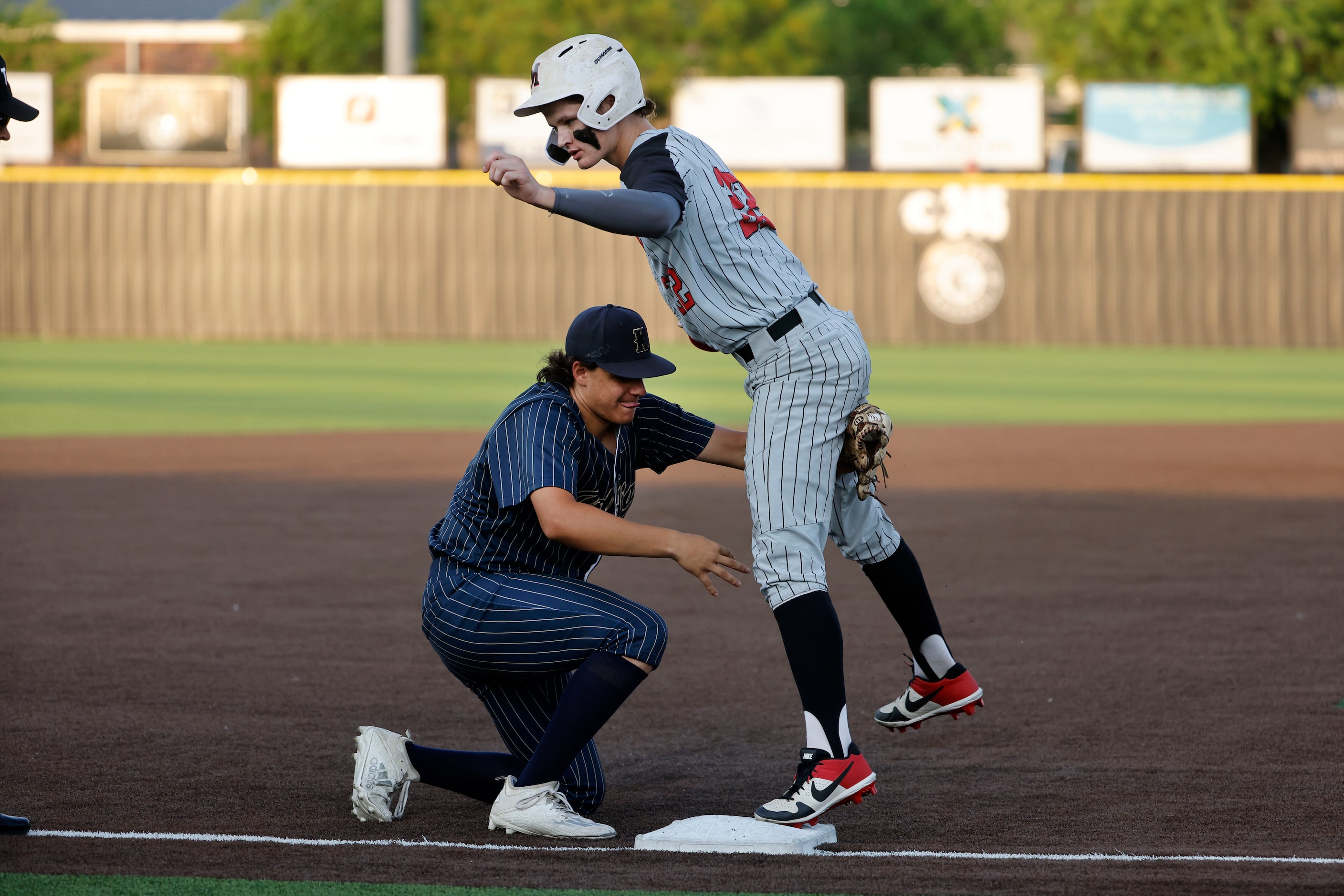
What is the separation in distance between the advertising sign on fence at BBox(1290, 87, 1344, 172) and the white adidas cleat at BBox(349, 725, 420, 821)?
97.4 feet

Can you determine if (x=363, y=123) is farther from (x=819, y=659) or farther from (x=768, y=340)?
(x=819, y=659)

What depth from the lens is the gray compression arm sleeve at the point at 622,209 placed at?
3.78m

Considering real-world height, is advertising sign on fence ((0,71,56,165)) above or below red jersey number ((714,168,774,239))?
above

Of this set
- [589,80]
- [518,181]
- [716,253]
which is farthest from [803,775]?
[589,80]

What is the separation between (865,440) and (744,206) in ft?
2.15

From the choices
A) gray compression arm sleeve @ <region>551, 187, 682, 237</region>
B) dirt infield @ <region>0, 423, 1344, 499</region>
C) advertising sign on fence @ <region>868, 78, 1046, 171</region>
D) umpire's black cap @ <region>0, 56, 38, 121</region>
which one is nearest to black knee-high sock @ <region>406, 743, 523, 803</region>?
gray compression arm sleeve @ <region>551, 187, 682, 237</region>

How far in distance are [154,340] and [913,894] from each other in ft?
92.4

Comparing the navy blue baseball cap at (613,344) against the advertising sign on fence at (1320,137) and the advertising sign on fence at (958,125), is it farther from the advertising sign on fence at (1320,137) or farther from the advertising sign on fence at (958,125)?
the advertising sign on fence at (1320,137)

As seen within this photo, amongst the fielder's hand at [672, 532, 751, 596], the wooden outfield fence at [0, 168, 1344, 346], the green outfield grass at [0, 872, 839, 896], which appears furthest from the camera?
→ the wooden outfield fence at [0, 168, 1344, 346]

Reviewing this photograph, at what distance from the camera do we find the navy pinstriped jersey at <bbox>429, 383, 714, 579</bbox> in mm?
4121

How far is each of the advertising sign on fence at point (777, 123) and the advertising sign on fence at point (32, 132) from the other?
11.1m

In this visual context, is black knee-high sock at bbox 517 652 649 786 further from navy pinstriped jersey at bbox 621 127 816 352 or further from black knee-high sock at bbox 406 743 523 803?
navy pinstriped jersey at bbox 621 127 816 352

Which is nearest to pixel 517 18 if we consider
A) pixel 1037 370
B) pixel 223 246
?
pixel 223 246

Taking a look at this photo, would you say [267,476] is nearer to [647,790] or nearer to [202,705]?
[202,705]
